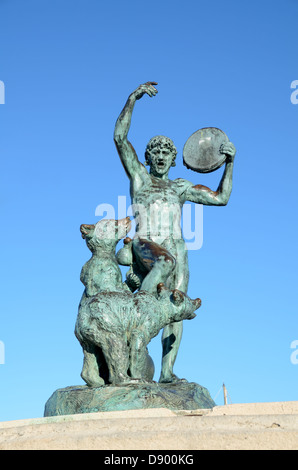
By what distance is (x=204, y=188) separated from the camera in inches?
340

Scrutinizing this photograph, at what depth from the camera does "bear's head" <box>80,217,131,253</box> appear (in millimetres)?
7305

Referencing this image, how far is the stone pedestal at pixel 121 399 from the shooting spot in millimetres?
6227

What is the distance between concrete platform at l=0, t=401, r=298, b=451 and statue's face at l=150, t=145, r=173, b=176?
170 inches

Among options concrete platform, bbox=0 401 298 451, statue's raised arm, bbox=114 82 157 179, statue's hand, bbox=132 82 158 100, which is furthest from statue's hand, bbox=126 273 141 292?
concrete platform, bbox=0 401 298 451

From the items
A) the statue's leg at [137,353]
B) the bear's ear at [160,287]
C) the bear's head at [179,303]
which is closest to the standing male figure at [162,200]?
the bear's ear at [160,287]

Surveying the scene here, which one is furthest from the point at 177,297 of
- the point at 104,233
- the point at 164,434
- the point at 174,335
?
the point at 164,434

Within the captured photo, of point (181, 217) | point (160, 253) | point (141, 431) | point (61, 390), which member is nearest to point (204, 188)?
point (181, 217)

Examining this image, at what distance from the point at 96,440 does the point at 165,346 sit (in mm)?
3883

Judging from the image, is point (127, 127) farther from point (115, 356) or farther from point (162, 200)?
point (115, 356)

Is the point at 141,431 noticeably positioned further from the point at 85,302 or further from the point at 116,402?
the point at 85,302

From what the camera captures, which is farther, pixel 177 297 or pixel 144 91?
pixel 144 91

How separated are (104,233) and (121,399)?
181 cm

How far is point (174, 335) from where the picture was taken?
26.3ft

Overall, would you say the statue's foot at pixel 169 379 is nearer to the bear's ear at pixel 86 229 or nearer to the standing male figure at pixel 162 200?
the standing male figure at pixel 162 200
